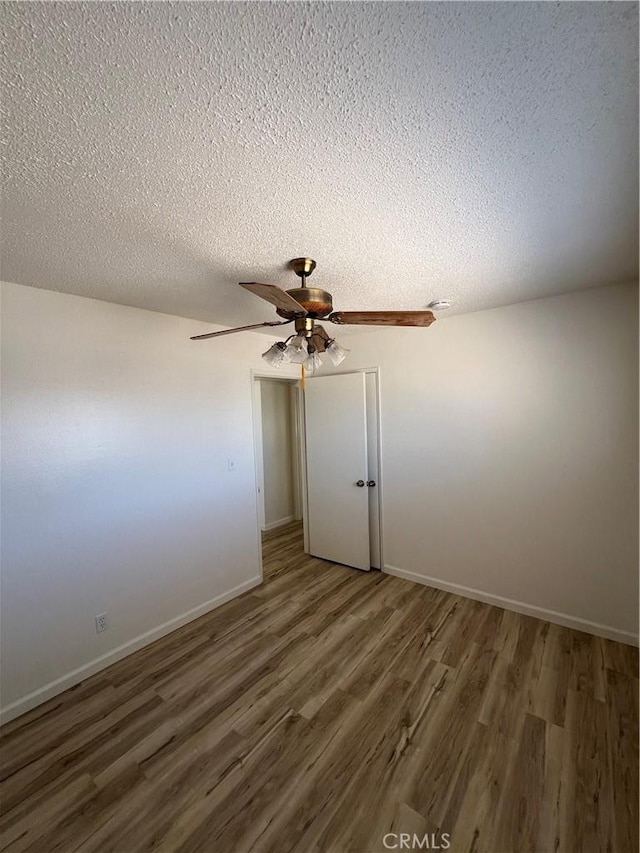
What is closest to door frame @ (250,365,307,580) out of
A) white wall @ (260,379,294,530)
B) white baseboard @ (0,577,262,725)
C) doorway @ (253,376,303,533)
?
doorway @ (253,376,303,533)

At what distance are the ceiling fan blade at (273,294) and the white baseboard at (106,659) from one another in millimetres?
2517

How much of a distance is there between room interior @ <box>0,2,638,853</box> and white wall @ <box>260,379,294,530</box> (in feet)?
4.77

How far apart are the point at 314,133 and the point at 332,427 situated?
8.96 feet

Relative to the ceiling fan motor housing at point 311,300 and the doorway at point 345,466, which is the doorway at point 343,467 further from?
the ceiling fan motor housing at point 311,300

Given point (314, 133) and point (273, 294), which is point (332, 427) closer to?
point (273, 294)

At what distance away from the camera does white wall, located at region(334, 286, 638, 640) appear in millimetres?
2248

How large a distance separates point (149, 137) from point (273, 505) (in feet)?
14.4

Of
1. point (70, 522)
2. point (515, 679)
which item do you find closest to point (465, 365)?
point (515, 679)

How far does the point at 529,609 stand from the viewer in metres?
2.59

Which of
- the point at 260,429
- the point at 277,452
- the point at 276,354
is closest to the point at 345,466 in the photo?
the point at 260,429

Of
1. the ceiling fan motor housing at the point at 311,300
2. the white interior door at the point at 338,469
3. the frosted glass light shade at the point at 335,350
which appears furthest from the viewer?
the white interior door at the point at 338,469

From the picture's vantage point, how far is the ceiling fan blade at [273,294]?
121cm

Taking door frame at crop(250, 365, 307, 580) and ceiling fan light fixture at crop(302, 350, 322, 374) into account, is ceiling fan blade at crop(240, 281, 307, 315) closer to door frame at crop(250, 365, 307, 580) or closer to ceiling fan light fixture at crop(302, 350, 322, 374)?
ceiling fan light fixture at crop(302, 350, 322, 374)

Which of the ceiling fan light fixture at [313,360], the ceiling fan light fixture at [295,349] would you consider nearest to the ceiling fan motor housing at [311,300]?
the ceiling fan light fixture at [295,349]
